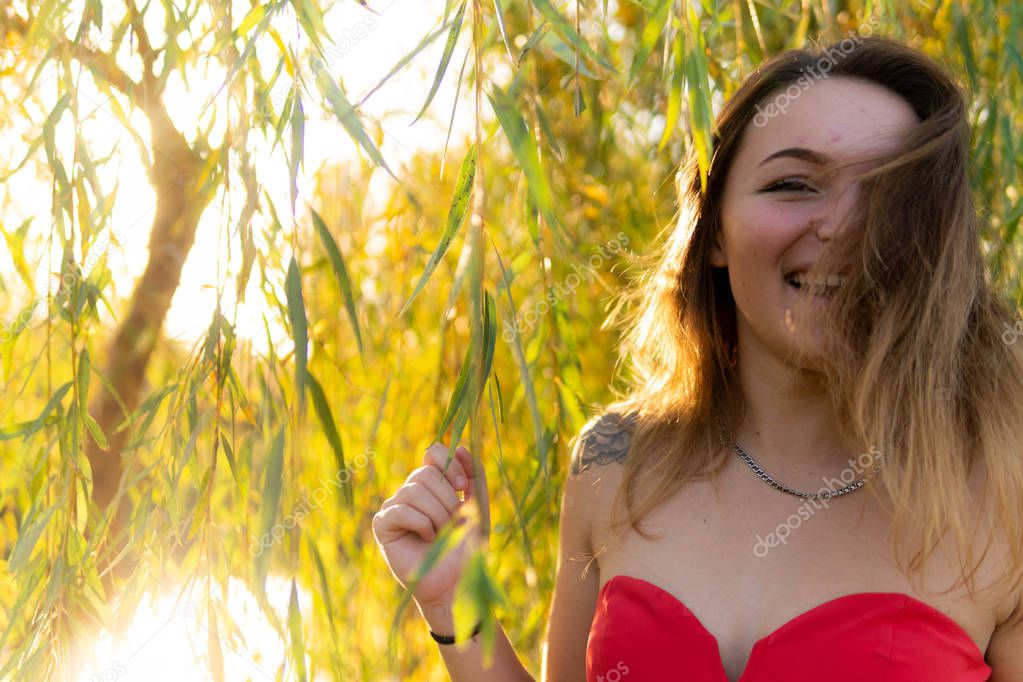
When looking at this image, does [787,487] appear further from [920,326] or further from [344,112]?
[344,112]

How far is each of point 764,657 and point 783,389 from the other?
0.87ft

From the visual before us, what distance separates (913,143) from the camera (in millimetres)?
Result: 963

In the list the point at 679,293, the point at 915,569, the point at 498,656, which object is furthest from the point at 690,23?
the point at 498,656

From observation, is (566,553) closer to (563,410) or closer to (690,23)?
(563,410)

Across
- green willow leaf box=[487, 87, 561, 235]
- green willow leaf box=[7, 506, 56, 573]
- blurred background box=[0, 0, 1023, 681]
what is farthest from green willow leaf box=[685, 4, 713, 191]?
green willow leaf box=[7, 506, 56, 573]

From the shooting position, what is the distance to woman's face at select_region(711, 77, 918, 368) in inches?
37.4

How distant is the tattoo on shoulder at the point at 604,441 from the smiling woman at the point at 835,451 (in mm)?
84

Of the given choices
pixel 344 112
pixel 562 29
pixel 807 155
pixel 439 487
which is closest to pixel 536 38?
pixel 562 29
